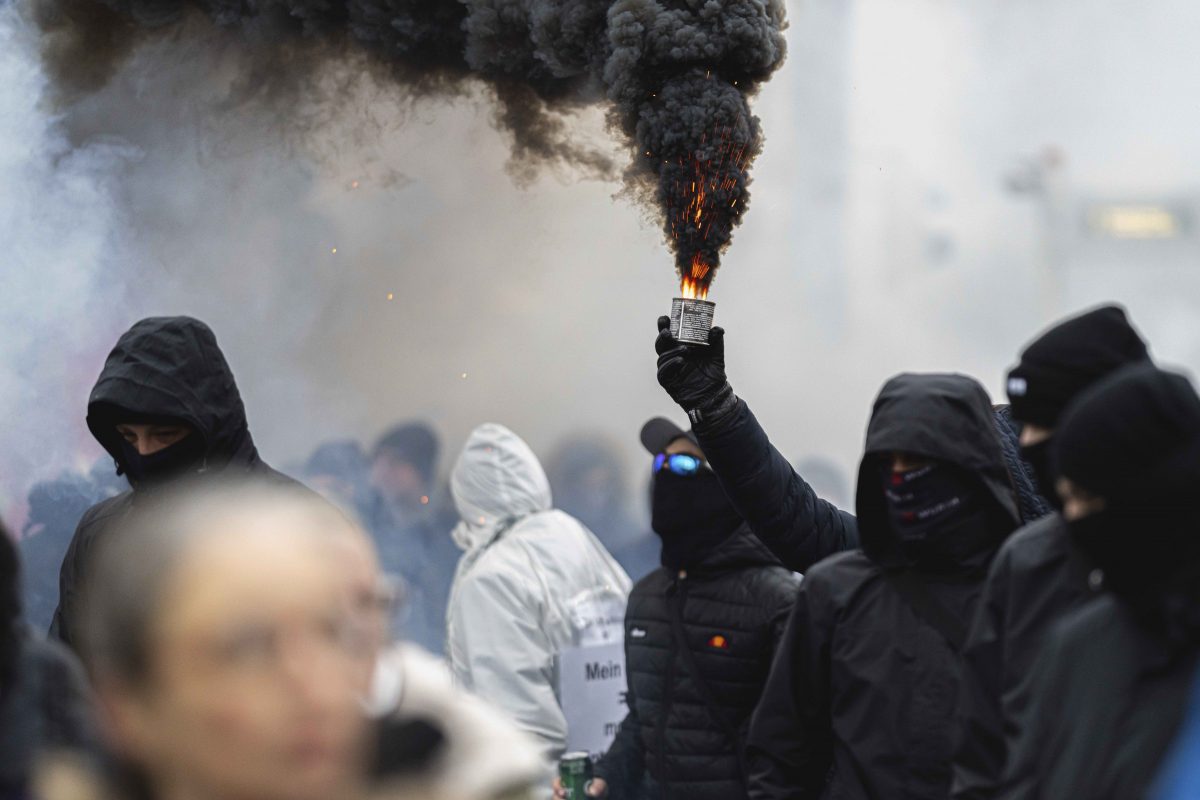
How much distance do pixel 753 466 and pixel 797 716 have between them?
0.90 m

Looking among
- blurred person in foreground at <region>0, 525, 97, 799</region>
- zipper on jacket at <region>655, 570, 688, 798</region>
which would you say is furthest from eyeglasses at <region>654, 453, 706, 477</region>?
blurred person in foreground at <region>0, 525, 97, 799</region>

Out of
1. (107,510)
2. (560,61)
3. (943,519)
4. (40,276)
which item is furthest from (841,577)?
(40,276)

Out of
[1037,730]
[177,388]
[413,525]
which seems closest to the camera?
[1037,730]

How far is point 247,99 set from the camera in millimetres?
9367

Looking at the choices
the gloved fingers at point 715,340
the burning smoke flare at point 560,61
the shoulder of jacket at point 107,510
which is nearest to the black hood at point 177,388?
the shoulder of jacket at point 107,510

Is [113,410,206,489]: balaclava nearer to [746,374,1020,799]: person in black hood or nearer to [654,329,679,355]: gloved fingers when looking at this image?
[654,329,679,355]: gloved fingers

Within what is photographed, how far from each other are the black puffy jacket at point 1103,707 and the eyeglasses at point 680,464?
250 cm

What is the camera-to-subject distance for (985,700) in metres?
2.75

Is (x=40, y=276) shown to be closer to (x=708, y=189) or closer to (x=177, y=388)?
(x=708, y=189)

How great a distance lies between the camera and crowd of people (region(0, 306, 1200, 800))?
1367 millimetres

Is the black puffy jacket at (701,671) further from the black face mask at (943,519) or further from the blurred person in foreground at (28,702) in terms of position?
the blurred person in foreground at (28,702)

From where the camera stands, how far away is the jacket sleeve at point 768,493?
399 cm

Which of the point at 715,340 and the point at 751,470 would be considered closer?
the point at 751,470

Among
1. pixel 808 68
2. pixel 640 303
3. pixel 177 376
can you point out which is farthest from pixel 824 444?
pixel 177 376
